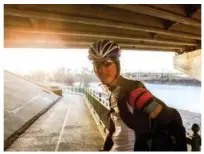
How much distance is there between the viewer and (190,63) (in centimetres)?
300

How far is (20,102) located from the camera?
268cm

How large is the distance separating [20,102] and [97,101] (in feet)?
2.45

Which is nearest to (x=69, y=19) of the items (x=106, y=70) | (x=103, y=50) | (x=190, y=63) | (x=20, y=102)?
(x=103, y=50)

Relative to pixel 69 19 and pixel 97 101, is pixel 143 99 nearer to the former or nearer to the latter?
pixel 97 101

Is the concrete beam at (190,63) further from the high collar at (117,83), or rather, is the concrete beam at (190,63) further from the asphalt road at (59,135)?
the asphalt road at (59,135)

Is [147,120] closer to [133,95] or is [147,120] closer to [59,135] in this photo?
[133,95]

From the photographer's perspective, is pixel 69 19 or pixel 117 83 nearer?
pixel 69 19

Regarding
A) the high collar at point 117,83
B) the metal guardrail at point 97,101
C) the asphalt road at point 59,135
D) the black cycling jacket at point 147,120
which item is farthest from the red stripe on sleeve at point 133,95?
the asphalt road at point 59,135

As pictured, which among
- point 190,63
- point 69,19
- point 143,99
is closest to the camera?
point 69,19

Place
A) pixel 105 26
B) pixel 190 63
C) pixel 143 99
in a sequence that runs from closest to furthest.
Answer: pixel 143 99 < pixel 105 26 < pixel 190 63

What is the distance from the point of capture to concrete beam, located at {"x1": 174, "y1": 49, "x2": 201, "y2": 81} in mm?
2694

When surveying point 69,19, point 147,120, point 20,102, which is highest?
point 69,19

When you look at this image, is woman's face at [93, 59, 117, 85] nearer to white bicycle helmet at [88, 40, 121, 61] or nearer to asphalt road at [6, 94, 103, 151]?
white bicycle helmet at [88, 40, 121, 61]

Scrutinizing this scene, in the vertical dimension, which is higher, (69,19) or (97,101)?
(69,19)
